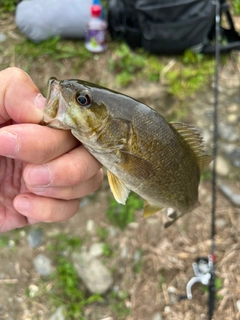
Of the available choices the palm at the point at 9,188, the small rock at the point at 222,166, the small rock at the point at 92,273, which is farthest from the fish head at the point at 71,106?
the small rock at the point at 222,166

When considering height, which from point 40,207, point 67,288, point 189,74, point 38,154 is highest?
point 38,154

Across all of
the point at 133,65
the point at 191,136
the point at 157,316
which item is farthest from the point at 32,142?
the point at 133,65

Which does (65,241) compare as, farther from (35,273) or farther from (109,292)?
(109,292)

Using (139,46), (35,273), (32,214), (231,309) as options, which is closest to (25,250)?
(35,273)

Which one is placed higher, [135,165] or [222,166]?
[135,165]

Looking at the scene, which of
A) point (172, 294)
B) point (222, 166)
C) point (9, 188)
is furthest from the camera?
point (222, 166)

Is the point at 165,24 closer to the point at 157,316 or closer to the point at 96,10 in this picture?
the point at 96,10
